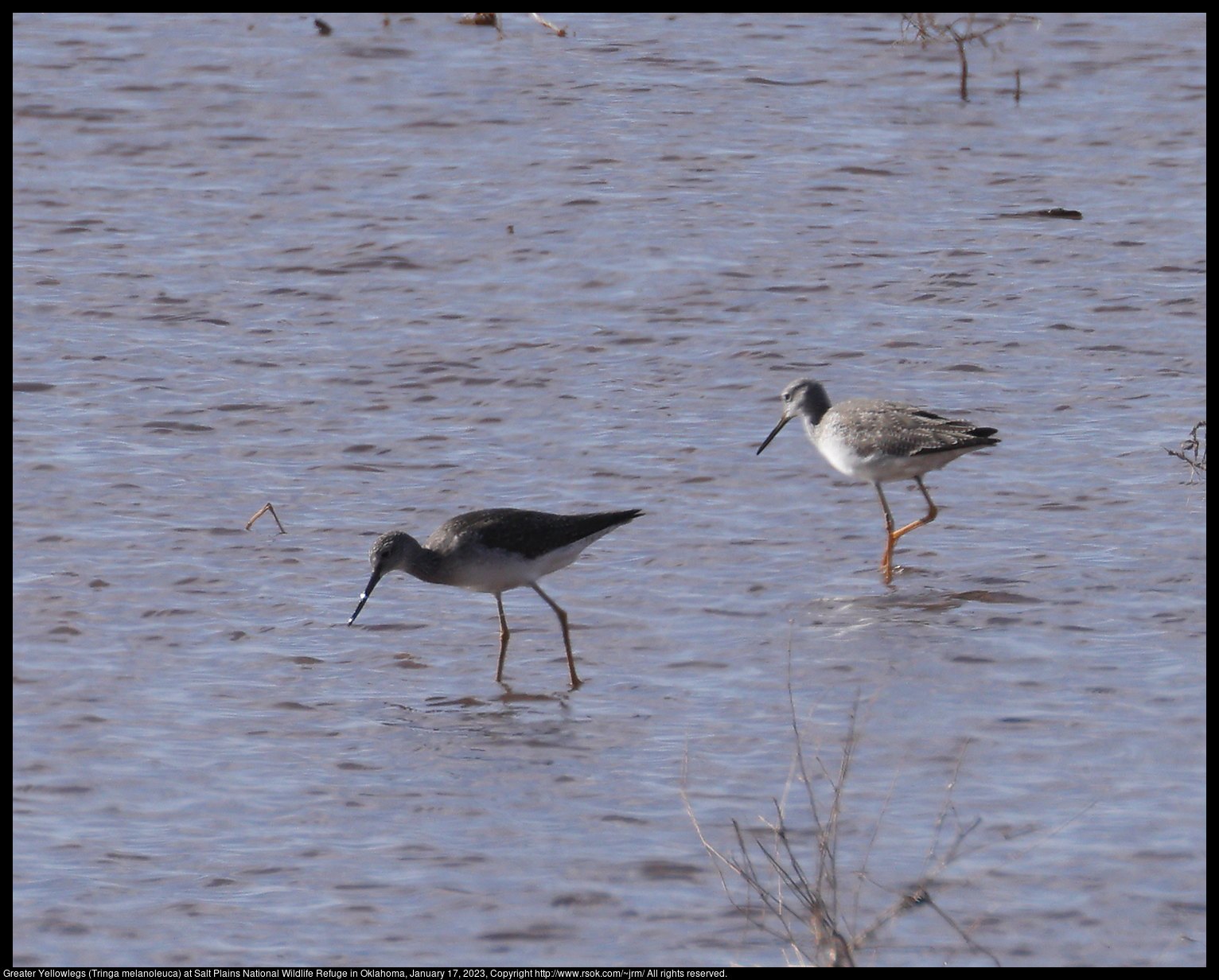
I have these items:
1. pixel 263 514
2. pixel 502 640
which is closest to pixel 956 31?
pixel 263 514

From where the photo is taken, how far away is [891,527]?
35.8 feet

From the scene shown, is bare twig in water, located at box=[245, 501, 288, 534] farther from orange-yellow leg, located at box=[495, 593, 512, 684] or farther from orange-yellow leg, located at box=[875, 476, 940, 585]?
orange-yellow leg, located at box=[875, 476, 940, 585]

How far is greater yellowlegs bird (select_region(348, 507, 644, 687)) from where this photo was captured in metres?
9.31

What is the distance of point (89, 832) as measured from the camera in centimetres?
701

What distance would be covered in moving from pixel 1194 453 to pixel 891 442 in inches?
71.2

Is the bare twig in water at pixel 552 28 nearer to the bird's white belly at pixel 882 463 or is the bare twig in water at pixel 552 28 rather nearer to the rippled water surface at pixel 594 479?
the rippled water surface at pixel 594 479

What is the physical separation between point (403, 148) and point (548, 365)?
202 inches

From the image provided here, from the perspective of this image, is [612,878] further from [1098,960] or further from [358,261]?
[358,261]

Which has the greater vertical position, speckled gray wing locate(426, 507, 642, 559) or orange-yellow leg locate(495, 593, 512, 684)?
speckled gray wing locate(426, 507, 642, 559)

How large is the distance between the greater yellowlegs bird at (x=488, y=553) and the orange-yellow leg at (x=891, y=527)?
187 centimetres

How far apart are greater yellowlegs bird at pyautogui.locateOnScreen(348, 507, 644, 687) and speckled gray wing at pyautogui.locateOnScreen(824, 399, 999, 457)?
225cm

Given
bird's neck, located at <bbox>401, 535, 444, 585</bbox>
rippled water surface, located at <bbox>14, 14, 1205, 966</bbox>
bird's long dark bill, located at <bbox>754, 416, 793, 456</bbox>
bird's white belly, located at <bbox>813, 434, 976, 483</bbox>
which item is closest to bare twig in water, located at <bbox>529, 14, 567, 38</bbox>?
rippled water surface, located at <bbox>14, 14, 1205, 966</bbox>

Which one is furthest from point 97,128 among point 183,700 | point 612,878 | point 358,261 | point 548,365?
point 612,878

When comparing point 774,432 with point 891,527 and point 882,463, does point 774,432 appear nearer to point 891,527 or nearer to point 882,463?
point 882,463
